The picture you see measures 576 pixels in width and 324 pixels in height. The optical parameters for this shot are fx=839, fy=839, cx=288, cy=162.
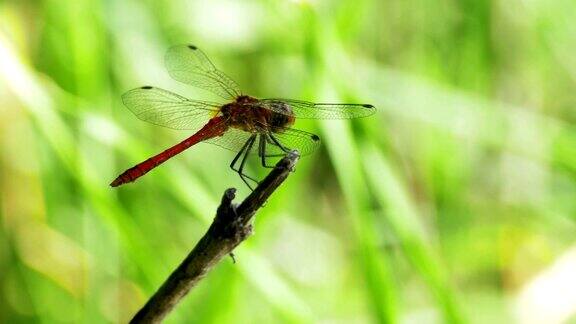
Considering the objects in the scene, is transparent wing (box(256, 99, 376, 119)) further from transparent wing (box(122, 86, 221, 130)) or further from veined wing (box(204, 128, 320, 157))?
transparent wing (box(122, 86, 221, 130))

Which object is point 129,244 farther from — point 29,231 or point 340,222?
point 340,222

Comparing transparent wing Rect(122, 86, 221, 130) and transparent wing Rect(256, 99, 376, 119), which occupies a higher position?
transparent wing Rect(256, 99, 376, 119)

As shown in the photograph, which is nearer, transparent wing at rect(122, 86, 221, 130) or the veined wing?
the veined wing

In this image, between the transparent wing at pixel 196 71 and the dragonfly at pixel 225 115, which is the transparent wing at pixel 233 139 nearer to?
A: the dragonfly at pixel 225 115

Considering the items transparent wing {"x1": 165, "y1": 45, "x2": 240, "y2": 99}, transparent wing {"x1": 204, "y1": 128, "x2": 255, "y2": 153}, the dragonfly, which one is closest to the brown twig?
the dragonfly

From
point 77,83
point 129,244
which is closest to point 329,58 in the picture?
→ point 129,244
